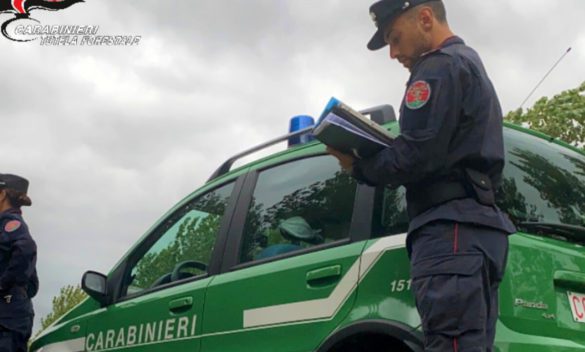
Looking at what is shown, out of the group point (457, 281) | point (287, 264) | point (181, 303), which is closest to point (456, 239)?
point (457, 281)

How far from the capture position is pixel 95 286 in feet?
13.2

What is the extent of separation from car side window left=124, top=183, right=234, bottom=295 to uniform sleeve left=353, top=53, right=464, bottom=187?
1.57m

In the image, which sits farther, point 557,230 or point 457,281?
point 557,230

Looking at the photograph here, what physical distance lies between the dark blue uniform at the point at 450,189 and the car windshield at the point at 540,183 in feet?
1.19

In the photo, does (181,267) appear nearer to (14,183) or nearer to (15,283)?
(15,283)

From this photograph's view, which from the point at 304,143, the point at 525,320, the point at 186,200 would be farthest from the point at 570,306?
the point at 186,200

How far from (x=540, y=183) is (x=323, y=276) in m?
0.91

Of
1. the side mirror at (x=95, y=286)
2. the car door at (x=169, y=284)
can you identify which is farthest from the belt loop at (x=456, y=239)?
the side mirror at (x=95, y=286)

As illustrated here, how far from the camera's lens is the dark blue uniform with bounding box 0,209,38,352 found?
451cm

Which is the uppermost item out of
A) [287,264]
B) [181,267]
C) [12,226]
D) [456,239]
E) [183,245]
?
[12,226]

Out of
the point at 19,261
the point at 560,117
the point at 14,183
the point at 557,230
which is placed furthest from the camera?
the point at 560,117

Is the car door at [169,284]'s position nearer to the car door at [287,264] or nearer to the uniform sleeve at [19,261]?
the car door at [287,264]

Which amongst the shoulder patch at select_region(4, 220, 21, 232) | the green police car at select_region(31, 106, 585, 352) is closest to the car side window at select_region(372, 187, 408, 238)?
the green police car at select_region(31, 106, 585, 352)

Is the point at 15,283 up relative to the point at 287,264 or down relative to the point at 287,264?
up
